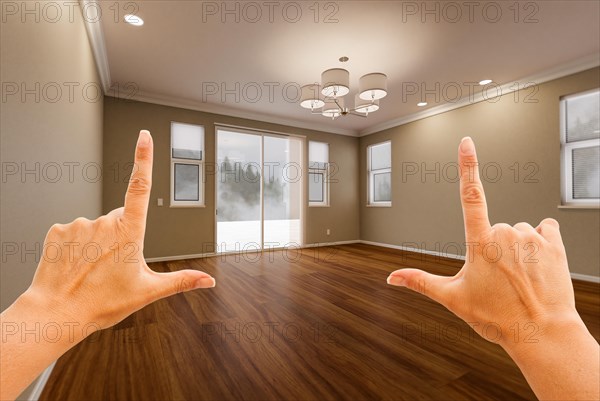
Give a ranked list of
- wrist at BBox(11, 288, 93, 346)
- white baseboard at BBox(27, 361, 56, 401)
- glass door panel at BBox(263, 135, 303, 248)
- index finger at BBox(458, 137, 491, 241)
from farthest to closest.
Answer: glass door panel at BBox(263, 135, 303, 248), white baseboard at BBox(27, 361, 56, 401), index finger at BBox(458, 137, 491, 241), wrist at BBox(11, 288, 93, 346)

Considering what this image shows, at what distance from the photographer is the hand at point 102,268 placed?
412mm

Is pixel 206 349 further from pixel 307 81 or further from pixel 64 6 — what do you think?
pixel 307 81

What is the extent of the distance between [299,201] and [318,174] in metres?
0.88

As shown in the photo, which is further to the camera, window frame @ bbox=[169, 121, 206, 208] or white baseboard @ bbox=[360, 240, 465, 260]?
white baseboard @ bbox=[360, 240, 465, 260]

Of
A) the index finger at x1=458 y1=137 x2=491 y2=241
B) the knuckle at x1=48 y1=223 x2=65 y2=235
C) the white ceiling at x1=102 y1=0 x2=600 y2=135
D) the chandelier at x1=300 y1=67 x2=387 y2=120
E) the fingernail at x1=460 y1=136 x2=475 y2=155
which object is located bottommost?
the knuckle at x1=48 y1=223 x2=65 y2=235

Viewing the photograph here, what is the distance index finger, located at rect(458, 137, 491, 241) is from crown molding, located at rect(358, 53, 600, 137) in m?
4.79

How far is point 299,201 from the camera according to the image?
248 inches

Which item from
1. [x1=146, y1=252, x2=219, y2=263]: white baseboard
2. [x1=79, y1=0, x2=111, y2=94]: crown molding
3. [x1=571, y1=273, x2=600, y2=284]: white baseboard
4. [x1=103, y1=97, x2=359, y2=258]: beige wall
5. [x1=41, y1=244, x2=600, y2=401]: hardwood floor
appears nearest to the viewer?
[x1=41, y1=244, x2=600, y2=401]: hardwood floor

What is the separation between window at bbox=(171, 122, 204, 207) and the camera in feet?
16.0

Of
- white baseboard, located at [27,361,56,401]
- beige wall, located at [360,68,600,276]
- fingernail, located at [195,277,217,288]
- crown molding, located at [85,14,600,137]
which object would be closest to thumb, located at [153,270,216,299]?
fingernail, located at [195,277,217,288]

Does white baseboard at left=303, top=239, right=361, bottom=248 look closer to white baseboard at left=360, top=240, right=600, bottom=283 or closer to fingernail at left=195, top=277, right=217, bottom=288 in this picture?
white baseboard at left=360, top=240, right=600, bottom=283

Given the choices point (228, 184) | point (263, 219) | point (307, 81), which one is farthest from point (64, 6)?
point (263, 219)

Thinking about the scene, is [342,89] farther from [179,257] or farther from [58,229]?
[179,257]

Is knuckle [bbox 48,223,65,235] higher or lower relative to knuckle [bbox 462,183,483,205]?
lower
